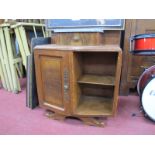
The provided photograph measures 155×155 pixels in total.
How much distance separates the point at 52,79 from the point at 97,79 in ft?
1.24

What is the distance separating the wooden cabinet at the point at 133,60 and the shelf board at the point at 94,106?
467mm

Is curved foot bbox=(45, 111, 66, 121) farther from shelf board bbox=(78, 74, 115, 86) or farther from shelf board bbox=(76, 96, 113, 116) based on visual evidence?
shelf board bbox=(78, 74, 115, 86)

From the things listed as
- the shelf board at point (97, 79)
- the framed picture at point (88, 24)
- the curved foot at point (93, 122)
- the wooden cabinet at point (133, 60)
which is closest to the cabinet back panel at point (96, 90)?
the shelf board at point (97, 79)

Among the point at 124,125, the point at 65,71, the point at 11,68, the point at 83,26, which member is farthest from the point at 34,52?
the point at 124,125

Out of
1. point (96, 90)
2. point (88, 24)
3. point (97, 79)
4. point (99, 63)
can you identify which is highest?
point (88, 24)

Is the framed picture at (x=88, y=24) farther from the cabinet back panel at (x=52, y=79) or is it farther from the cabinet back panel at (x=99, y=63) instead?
the cabinet back panel at (x=52, y=79)

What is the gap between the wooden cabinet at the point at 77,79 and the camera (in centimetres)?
116

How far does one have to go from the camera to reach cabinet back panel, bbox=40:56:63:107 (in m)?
1.23

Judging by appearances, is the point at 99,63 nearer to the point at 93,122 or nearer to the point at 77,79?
the point at 77,79

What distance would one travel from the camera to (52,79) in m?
1.30

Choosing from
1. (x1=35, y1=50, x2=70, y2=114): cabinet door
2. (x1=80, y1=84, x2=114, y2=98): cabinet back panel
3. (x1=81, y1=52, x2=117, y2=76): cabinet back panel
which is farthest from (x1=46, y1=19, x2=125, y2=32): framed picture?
(x1=80, y1=84, x2=114, y2=98): cabinet back panel

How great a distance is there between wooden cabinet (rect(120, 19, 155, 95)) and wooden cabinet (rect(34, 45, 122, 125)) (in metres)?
0.41

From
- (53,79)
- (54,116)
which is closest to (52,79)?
(53,79)
